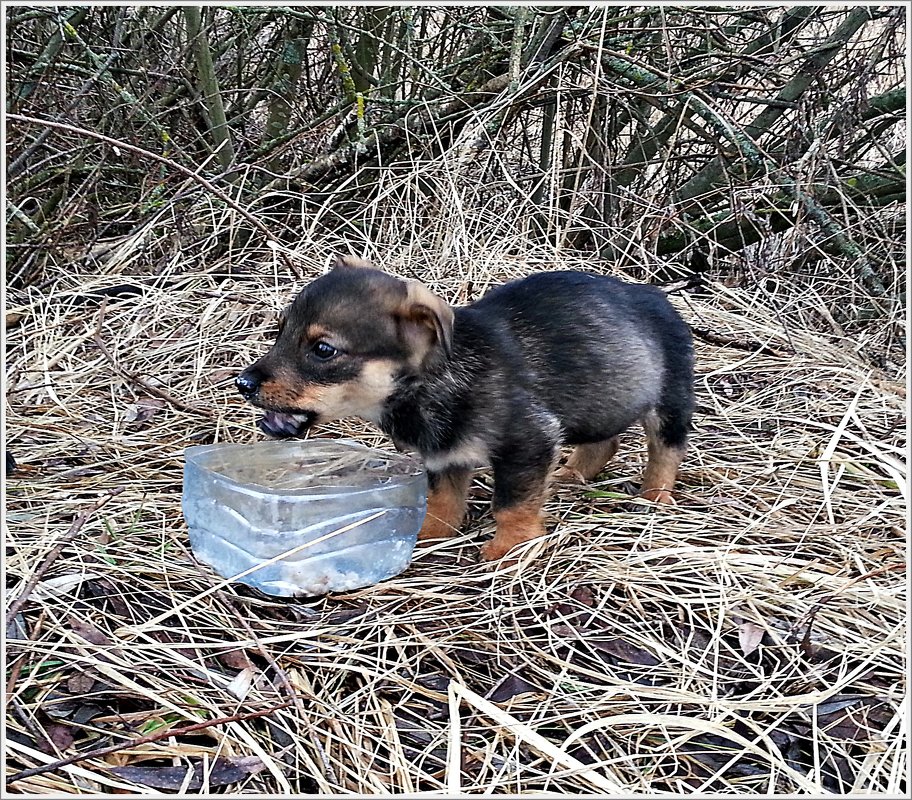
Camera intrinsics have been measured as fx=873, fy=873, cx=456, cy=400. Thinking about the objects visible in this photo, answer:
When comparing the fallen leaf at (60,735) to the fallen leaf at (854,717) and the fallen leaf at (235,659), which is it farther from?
the fallen leaf at (854,717)

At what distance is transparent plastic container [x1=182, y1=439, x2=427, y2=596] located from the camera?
10.2ft

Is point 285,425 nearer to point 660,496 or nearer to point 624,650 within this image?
point 624,650

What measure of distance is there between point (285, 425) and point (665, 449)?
1667 mm

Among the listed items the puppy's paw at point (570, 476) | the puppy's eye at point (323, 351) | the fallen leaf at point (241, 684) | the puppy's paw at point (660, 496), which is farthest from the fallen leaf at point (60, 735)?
the puppy's paw at point (660, 496)

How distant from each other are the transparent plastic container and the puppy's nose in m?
0.41

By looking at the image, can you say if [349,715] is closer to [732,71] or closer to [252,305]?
[252,305]

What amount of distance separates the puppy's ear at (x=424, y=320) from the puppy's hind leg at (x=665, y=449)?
113cm

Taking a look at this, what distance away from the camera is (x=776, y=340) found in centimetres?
522

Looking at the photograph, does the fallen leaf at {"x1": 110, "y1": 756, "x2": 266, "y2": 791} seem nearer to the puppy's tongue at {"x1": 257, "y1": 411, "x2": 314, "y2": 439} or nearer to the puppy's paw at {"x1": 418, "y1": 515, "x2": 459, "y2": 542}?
the puppy's tongue at {"x1": 257, "y1": 411, "x2": 314, "y2": 439}

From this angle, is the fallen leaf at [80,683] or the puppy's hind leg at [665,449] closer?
the fallen leaf at [80,683]

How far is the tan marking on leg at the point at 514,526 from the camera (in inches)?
132

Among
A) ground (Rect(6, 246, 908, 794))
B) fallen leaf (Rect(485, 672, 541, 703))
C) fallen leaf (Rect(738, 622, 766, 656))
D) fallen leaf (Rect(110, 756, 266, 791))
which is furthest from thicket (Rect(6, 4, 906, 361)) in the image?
fallen leaf (Rect(110, 756, 266, 791))

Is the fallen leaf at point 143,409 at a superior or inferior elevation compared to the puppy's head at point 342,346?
inferior

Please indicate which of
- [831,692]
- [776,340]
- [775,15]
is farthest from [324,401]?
[775,15]
